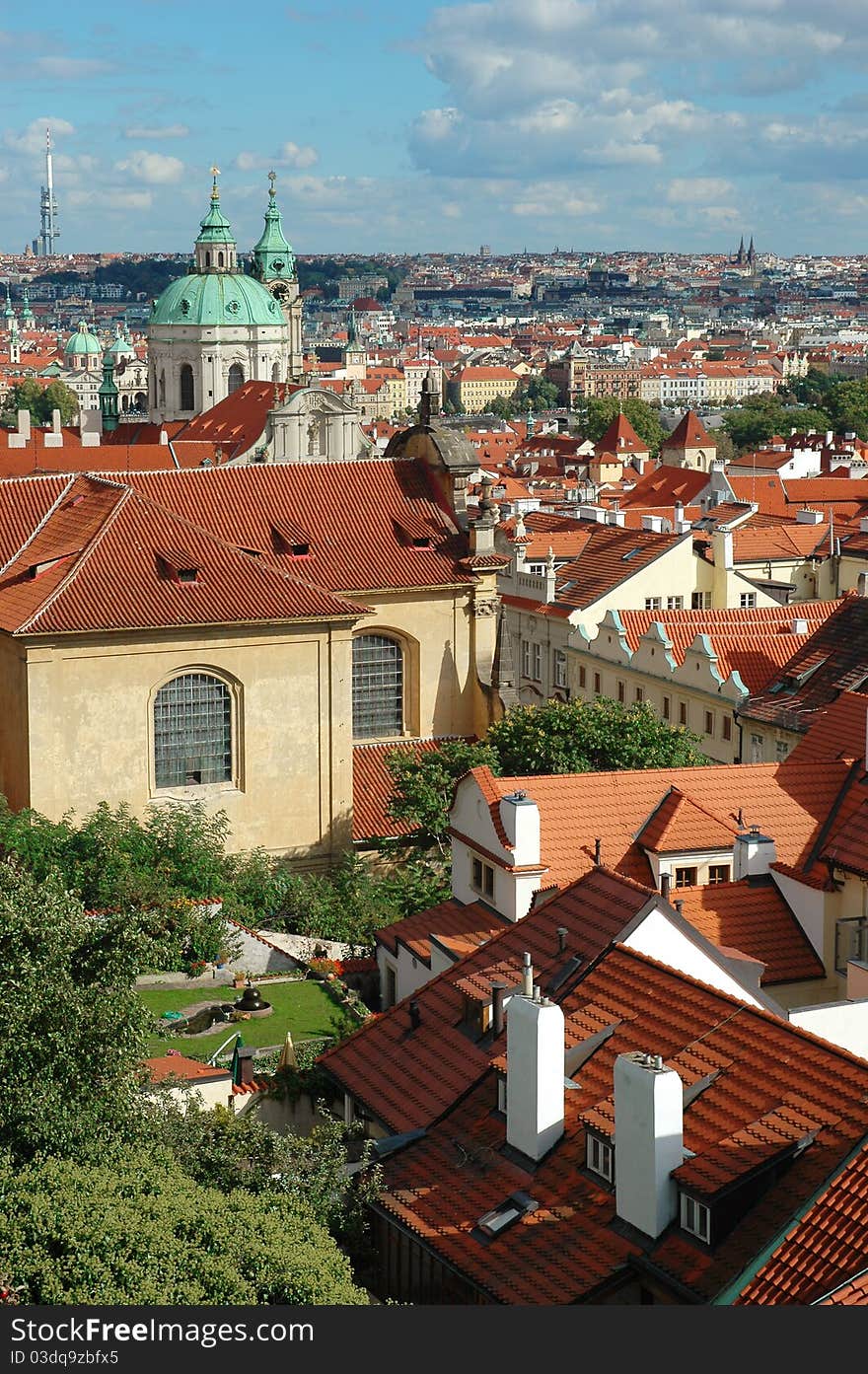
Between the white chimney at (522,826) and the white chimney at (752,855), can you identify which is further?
the white chimney at (522,826)

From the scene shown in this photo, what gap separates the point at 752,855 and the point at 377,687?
1844 cm

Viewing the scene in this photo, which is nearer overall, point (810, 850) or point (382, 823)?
point (810, 850)

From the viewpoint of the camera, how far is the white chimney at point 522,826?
95.8 feet

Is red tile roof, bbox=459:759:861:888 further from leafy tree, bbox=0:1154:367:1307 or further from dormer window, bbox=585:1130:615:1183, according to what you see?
leafy tree, bbox=0:1154:367:1307

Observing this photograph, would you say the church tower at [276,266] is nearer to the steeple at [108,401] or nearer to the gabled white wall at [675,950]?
the steeple at [108,401]

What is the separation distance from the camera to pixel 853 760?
105ft

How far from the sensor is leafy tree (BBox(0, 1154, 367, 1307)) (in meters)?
16.7

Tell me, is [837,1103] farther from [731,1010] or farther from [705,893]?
[705,893]

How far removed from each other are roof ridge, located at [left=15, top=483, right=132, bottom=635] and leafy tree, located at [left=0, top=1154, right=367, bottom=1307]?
22.1 m

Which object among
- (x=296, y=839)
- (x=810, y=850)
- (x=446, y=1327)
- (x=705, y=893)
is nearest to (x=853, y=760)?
(x=810, y=850)

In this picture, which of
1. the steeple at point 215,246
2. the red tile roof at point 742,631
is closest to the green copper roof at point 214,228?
the steeple at point 215,246

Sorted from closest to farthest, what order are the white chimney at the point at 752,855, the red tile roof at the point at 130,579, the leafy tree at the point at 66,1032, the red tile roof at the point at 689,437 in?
the leafy tree at the point at 66,1032 < the white chimney at the point at 752,855 < the red tile roof at the point at 130,579 < the red tile roof at the point at 689,437

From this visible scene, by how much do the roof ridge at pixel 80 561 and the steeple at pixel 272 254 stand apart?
14057cm

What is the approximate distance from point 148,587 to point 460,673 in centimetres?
842
